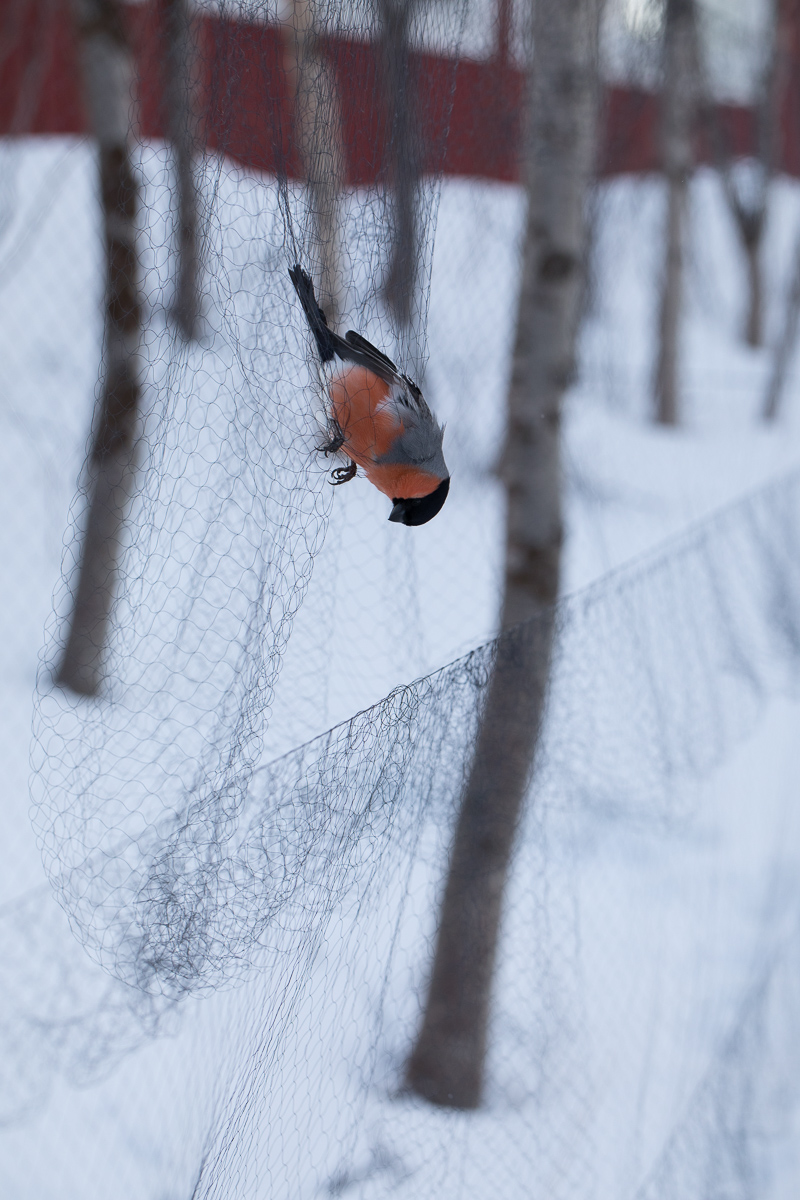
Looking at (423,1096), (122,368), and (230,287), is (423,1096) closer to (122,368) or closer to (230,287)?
(230,287)

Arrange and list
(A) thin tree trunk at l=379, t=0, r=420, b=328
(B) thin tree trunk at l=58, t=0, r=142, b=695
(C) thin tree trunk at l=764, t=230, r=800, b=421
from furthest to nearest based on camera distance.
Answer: (C) thin tree trunk at l=764, t=230, r=800, b=421 < (B) thin tree trunk at l=58, t=0, r=142, b=695 < (A) thin tree trunk at l=379, t=0, r=420, b=328

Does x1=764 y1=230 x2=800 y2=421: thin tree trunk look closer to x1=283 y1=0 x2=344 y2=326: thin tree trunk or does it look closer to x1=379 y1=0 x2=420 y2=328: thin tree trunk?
x1=379 y1=0 x2=420 y2=328: thin tree trunk

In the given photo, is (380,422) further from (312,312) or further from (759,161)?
(759,161)

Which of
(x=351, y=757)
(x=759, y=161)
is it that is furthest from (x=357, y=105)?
(x=759, y=161)

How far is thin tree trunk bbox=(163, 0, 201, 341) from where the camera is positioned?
76cm

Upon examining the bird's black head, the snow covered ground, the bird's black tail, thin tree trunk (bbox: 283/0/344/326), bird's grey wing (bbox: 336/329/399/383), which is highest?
thin tree trunk (bbox: 283/0/344/326)

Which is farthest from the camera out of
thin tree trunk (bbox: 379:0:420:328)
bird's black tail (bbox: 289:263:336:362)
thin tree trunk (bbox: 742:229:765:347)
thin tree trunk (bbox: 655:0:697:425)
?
thin tree trunk (bbox: 742:229:765:347)

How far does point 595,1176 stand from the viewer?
119 cm

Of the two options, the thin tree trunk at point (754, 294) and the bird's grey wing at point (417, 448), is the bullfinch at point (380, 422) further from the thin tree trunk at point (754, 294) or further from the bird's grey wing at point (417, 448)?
the thin tree trunk at point (754, 294)

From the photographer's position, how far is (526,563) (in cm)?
134

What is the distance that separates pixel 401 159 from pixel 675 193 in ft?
12.8

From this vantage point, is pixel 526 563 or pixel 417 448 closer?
pixel 417 448

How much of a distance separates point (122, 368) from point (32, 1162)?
1.05 meters

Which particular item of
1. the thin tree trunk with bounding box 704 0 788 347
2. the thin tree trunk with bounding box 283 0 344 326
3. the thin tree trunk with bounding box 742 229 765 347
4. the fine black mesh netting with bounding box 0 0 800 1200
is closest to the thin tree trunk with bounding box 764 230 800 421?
the thin tree trunk with bounding box 704 0 788 347
